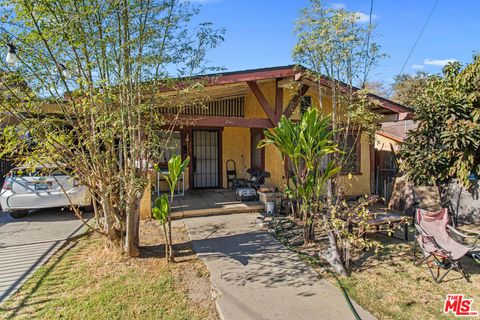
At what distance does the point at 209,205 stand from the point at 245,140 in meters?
3.54

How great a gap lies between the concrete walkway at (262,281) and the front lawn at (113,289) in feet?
0.78

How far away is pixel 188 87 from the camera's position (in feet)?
14.2

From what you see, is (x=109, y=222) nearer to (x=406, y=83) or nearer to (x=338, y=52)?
(x=338, y=52)

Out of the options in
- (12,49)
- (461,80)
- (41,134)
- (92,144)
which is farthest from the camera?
(461,80)

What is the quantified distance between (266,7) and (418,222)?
6309 mm

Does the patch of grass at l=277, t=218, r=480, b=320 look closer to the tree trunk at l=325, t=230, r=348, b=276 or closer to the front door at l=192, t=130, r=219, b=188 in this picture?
the tree trunk at l=325, t=230, r=348, b=276

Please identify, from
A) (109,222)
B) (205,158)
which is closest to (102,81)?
(109,222)

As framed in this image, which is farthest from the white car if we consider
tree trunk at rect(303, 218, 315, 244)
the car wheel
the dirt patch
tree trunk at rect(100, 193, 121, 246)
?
tree trunk at rect(303, 218, 315, 244)

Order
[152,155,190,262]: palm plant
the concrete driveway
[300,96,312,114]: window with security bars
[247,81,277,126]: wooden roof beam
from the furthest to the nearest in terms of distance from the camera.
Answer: [300,96,312,114]: window with security bars, [247,81,277,126]: wooden roof beam, [152,155,190,262]: palm plant, the concrete driveway

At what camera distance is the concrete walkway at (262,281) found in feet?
9.62

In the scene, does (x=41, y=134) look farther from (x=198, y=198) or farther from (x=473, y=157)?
(x=473, y=157)

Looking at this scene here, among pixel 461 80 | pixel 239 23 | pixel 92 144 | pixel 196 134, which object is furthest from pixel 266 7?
pixel 92 144

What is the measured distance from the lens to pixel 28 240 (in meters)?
5.03

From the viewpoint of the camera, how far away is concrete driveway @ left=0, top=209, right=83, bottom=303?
3712 mm
